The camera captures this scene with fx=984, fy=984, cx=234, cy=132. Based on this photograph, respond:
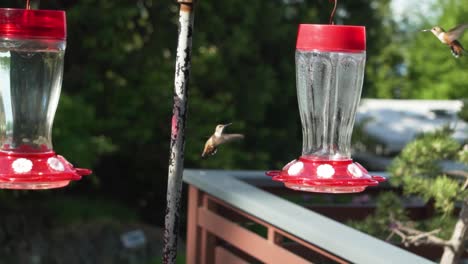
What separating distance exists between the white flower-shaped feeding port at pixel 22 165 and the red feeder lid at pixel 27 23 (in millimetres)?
304

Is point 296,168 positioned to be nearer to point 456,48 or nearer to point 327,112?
point 327,112

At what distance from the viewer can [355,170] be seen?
8.17ft

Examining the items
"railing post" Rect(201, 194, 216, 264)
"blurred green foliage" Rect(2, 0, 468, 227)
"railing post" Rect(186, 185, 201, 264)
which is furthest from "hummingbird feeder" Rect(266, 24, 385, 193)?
"blurred green foliage" Rect(2, 0, 468, 227)

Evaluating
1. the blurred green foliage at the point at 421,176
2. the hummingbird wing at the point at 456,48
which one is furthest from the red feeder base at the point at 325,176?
the blurred green foliage at the point at 421,176

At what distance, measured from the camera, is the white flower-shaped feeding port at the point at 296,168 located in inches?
97.0

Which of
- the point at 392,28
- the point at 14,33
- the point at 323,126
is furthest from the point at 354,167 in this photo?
the point at 392,28

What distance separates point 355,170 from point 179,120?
21.7 inches

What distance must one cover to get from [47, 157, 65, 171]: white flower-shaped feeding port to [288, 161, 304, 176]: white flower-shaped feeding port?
1.85ft

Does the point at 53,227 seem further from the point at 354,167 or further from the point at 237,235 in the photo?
the point at 354,167

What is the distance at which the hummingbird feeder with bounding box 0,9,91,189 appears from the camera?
7.34 ft

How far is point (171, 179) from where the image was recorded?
7.18 feet

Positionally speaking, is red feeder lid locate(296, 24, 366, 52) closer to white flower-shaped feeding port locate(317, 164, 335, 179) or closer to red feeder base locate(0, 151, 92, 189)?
white flower-shaped feeding port locate(317, 164, 335, 179)

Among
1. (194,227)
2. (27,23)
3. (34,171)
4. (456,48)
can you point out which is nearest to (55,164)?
(34,171)

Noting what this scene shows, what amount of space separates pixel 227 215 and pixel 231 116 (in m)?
6.09
